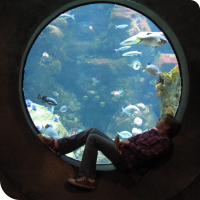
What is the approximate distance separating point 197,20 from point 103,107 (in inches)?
796

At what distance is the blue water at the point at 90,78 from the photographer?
62.4ft

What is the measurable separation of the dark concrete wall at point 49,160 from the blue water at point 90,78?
50.2ft

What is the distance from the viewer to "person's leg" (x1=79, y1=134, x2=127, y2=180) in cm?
173

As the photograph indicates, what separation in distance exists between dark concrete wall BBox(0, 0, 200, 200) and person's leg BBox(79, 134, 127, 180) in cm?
23

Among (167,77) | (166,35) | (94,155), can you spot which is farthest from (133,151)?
(167,77)

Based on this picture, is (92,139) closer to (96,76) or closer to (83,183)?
(83,183)

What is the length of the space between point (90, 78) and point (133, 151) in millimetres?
22265

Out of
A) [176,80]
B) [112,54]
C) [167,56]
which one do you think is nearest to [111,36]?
[112,54]

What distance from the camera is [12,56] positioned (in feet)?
5.79

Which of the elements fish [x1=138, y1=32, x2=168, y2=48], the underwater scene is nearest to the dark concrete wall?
fish [x1=138, y1=32, x2=168, y2=48]

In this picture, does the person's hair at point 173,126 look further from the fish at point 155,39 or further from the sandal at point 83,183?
the fish at point 155,39

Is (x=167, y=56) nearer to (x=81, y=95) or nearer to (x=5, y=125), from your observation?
(x=81, y=95)

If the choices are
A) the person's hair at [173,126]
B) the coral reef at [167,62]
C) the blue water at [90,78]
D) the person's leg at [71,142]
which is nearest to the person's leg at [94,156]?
the person's leg at [71,142]

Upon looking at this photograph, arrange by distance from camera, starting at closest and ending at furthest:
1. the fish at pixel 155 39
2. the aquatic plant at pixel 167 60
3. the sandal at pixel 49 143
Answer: the sandal at pixel 49 143 < the fish at pixel 155 39 < the aquatic plant at pixel 167 60
